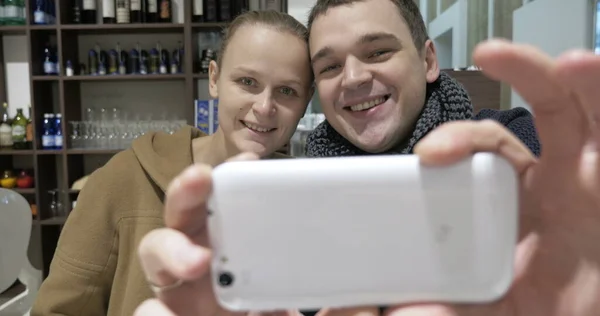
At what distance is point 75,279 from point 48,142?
2183 millimetres

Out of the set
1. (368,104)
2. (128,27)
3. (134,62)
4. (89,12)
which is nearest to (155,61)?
(134,62)

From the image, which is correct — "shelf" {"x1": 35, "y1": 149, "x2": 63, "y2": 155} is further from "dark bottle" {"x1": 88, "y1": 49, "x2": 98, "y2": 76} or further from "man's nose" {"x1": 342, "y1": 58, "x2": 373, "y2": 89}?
"man's nose" {"x1": 342, "y1": 58, "x2": 373, "y2": 89}

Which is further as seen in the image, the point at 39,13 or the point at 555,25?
the point at 39,13

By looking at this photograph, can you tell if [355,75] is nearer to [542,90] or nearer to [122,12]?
[542,90]

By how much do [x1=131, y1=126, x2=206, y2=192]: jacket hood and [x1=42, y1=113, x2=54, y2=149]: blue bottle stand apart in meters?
2.05

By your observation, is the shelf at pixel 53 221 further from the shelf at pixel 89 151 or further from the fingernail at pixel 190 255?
the fingernail at pixel 190 255

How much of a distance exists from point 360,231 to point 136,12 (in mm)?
2694

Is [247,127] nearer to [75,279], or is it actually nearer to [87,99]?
[75,279]

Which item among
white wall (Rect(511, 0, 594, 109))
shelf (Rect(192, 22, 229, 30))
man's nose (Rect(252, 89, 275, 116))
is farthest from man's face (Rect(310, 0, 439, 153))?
shelf (Rect(192, 22, 229, 30))

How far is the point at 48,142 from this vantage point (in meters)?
2.83

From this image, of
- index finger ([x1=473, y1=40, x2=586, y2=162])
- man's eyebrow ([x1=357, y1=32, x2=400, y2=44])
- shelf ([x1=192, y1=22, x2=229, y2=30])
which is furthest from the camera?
shelf ([x1=192, y1=22, x2=229, y2=30])

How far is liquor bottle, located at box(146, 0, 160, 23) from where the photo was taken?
2.81m

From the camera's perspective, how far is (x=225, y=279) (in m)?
0.47

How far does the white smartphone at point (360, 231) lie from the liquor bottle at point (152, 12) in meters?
2.64
